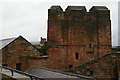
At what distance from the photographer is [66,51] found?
18266 mm

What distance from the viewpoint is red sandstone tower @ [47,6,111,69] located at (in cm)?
1802

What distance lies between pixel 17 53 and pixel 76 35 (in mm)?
7013

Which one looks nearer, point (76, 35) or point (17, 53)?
point (17, 53)

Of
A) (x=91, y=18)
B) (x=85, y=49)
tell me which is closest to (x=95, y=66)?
(x=85, y=49)

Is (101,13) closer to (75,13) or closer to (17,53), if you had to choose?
(75,13)

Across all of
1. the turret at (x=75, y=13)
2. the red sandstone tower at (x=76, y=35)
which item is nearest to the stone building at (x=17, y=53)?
the red sandstone tower at (x=76, y=35)

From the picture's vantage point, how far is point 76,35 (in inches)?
722

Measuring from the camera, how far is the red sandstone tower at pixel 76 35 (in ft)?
59.1

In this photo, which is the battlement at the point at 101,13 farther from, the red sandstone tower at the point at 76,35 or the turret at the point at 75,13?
the turret at the point at 75,13

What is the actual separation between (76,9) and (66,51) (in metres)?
5.14

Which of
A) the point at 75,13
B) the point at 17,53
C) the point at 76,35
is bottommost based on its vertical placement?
the point at 17,53

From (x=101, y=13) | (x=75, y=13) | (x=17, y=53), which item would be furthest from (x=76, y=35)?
(x=17, y=53)

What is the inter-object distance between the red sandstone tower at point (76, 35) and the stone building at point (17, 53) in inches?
93.6

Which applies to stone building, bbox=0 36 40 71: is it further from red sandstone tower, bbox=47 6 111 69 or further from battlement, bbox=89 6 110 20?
battlement, bbox=89 6 110 20
